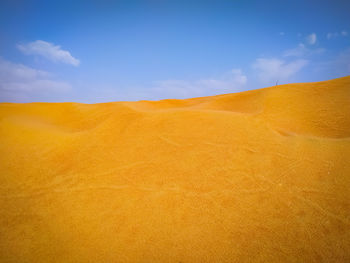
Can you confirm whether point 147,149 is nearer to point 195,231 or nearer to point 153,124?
point 153,124

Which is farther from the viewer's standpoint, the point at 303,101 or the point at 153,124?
the point at 303,101

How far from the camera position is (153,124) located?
507 centimetres

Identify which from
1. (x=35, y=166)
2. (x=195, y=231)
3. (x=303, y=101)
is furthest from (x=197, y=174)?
(x=303, y=101)

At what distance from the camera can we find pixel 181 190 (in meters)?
2.92

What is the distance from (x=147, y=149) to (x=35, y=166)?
96.7 inches

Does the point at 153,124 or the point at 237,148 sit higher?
the point at 153,124

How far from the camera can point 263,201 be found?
2.62 meters

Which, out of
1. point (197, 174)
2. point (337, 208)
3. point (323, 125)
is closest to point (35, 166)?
point (197, 174)

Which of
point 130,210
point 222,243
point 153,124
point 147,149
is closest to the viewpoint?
point 222,243

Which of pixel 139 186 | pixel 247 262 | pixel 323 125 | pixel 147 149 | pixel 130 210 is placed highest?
pixel 323 125

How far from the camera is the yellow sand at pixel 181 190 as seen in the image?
2.09m

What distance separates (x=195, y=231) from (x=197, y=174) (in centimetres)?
110

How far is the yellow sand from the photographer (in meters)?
2.09

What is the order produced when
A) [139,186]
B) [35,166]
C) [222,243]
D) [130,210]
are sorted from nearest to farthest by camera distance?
[222,243]
[130,210]
[139,186]
[35,166]
